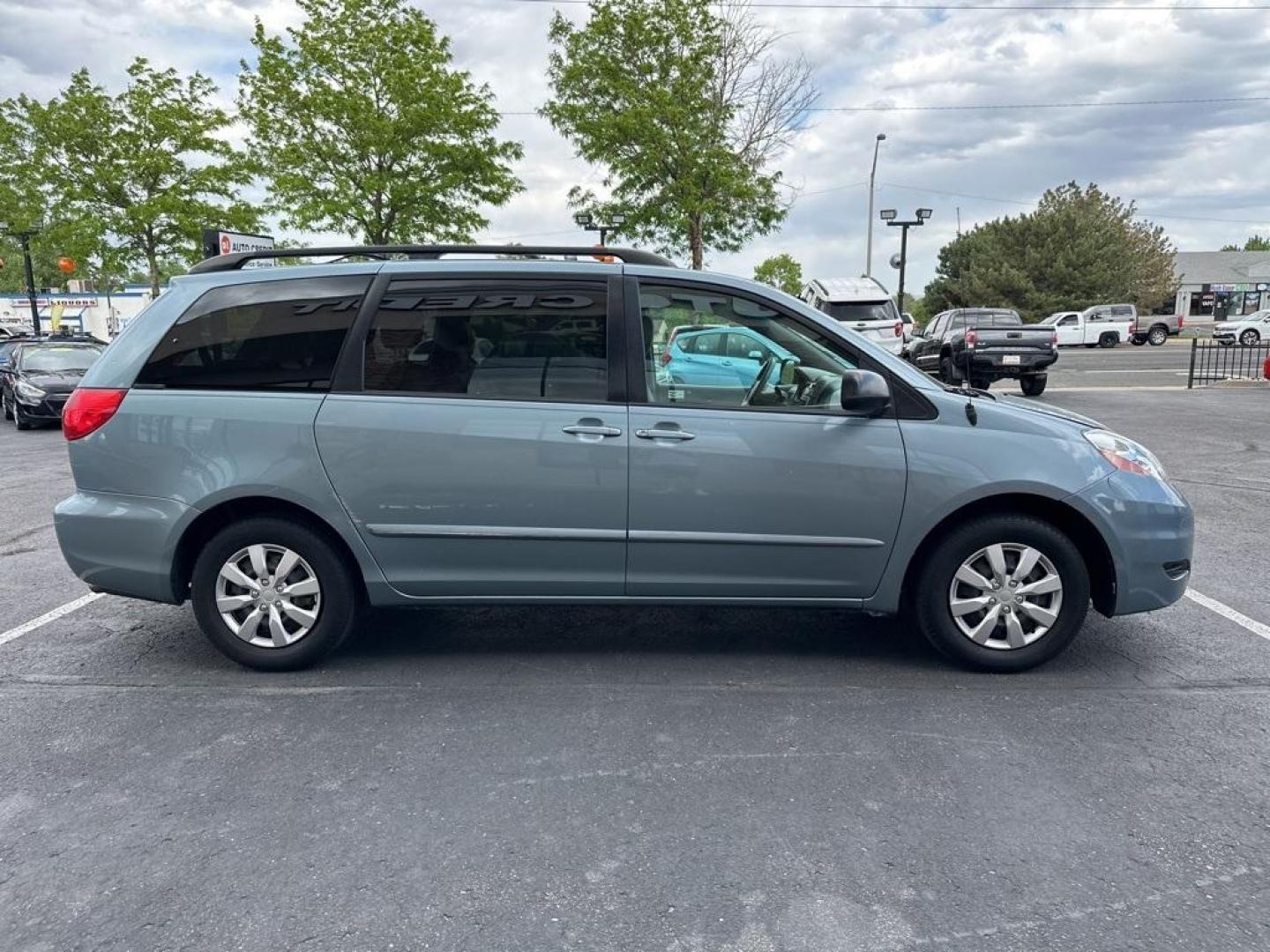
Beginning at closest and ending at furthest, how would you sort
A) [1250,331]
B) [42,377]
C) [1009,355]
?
[42,377] < [1009,355] < [1250,331]

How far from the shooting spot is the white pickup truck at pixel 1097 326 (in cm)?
4072

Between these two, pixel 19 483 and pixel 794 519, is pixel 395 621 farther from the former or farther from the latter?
pixel 19 483

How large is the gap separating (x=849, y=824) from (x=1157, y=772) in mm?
1194

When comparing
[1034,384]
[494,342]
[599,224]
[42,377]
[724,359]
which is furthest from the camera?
[599,224]

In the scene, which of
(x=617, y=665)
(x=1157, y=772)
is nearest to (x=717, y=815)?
(x=617, y=665)

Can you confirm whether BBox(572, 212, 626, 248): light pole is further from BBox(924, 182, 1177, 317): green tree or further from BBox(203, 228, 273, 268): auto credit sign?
BBox(924, 182, 1177, 317): green tree

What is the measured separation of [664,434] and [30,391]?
14.3 m

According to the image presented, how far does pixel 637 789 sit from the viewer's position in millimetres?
3014

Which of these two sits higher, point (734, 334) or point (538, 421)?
point (734, 334)

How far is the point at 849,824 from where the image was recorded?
9.17 ft

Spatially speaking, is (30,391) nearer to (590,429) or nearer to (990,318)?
(590,429)

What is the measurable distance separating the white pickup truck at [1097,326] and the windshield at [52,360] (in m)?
38.3

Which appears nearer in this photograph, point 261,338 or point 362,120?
point 261,338

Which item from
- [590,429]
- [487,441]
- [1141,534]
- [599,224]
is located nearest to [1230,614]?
[1141,534]
